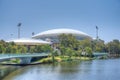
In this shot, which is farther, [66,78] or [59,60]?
[59,60]

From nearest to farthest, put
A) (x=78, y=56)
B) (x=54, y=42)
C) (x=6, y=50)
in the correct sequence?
1. (x=6, y=50)
2. (x=78, y=56)
3. (x=54, y=42)

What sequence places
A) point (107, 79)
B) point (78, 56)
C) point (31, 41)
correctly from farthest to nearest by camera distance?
point (31, 41) < point (78, 56) < point (107, 79)

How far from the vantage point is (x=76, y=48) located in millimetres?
90562

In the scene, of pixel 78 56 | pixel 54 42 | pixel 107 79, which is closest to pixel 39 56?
pixel 78 56

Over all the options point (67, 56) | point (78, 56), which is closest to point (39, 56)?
point (67, 56)

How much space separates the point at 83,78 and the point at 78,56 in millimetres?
51222

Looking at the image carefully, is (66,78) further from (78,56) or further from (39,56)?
(78,56)

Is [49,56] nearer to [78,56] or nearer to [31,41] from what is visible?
[78,56]

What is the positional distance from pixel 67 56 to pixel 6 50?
18.0 metres

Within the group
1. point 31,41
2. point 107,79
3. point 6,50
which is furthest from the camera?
point 31,41

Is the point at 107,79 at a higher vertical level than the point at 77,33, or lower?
lower

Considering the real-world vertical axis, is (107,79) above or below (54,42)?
below

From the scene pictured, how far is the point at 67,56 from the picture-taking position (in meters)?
75.0

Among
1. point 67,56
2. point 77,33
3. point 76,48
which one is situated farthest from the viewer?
point 77,33
